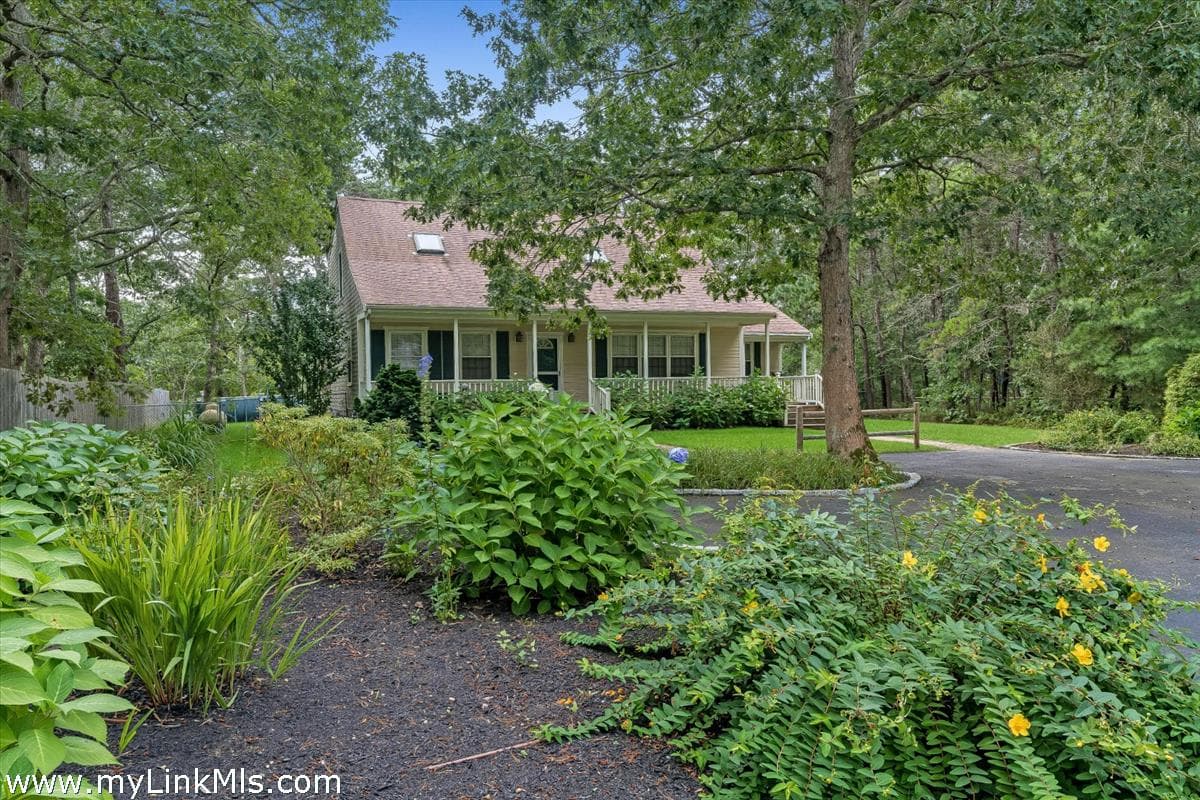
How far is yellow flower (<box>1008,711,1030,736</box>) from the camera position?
5.71ft

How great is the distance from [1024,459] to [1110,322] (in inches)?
381

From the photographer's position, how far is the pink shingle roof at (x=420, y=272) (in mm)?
16781

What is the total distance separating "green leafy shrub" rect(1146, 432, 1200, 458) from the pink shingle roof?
880cm

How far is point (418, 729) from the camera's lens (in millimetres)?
2291

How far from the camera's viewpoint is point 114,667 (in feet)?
5.05

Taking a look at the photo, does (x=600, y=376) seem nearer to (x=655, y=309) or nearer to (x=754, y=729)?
(x=655, y=309)

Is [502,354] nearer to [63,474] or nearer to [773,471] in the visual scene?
[773,471]

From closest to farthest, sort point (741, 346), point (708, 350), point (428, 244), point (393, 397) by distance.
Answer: point (393, 397)
point (428, 244)
point (708, 350)
point (741, 346)

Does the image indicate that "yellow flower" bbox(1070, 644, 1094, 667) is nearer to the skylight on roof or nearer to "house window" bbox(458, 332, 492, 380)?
"house window" bbox(458, 332, 492, 380)

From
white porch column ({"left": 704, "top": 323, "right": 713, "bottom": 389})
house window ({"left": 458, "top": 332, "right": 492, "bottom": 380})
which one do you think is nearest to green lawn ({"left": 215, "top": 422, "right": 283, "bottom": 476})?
house window ({"left": 458, "top": 332, "right": 492, "bottom": 380})

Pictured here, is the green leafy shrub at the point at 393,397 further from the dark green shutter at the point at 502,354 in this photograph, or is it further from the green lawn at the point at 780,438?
the dark green shutter at the point at 502,354

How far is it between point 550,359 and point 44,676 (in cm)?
1778

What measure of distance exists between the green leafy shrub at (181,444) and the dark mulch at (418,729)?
3.69 m

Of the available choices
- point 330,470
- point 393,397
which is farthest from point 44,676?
point 393,397
